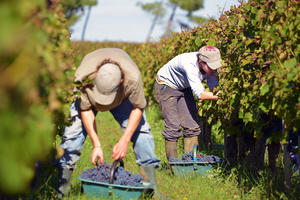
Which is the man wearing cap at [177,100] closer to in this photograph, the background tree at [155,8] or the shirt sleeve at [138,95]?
the shirt sleeve at [138,95]

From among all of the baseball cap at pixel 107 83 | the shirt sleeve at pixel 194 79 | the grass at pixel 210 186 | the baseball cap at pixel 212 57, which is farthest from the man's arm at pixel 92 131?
the baseball cap at pixel 212 57

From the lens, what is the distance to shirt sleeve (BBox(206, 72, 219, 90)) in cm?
624

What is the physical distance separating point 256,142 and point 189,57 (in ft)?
4.71

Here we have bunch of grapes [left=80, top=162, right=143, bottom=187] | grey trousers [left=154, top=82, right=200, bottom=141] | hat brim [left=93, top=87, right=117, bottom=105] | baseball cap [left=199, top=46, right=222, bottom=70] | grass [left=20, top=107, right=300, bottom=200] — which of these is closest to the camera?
hat brim [left=93, top=87, right=117, bottom=105]

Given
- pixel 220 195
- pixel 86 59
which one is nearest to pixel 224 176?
pixel 220 195

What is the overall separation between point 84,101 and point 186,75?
2.11 meters

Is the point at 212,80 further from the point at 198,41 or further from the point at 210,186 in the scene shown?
the point at 210,186

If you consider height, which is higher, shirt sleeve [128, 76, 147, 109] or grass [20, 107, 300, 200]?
shirt sleeve [128, 76, 147, 109]

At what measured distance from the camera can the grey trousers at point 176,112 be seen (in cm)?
634

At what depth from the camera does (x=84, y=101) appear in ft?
13.7

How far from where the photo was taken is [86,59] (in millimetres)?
4262

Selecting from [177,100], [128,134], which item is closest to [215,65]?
[177,100]

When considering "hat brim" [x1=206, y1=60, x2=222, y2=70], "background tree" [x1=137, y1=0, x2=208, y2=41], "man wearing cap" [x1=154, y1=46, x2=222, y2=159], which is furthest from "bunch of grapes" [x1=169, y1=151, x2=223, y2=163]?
"background tree" [x1=137, y1=0, x2=208, y2=41]

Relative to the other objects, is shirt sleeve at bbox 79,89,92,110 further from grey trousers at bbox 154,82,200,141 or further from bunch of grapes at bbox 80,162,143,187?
grey trousers at bbox 154,82,200,141
